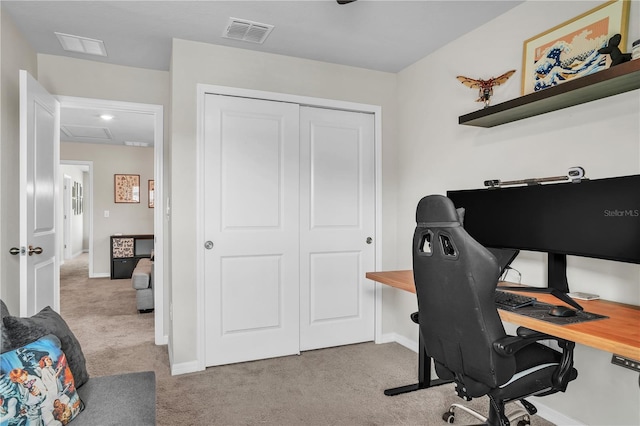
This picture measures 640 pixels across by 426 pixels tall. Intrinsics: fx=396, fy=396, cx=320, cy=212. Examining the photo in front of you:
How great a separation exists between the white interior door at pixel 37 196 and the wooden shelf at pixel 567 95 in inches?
112

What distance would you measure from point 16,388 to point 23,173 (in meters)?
1.66

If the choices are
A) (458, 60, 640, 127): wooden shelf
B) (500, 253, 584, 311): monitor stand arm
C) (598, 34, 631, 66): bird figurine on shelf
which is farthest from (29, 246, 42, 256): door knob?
(598, 34, 631, 66): bird figurine on shelf

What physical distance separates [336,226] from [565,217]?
6.21 ft

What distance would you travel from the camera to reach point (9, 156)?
2605 mm

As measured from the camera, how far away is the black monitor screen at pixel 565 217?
1.72 metres

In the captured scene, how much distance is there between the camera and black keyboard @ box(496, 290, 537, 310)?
72.7 inches

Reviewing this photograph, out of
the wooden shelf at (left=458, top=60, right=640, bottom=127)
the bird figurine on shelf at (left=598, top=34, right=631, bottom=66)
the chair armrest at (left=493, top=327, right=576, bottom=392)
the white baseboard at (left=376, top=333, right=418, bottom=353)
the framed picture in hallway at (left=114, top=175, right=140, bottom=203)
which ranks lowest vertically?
the white baseboard at (left=376, top=333, right=418, bottom=353)

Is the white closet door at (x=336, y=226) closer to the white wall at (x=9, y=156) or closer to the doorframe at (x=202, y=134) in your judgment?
the doorframe at (x=202, y=134)

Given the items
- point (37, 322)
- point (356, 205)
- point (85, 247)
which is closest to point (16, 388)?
point (37, 322)

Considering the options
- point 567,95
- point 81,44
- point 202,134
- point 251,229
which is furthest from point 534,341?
point 81,44

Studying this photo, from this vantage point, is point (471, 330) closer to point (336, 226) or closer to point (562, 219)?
point (562, 219)

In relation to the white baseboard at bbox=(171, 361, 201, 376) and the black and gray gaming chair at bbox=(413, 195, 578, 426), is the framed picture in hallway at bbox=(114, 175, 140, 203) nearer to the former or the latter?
the white baseboard at bbox=(171, 361, 201, 376)

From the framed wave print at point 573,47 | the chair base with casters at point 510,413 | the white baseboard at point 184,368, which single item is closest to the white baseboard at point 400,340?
the chair base with casters at point 510,413

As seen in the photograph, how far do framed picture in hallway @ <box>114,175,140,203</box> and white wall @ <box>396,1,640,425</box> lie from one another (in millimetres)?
5914
